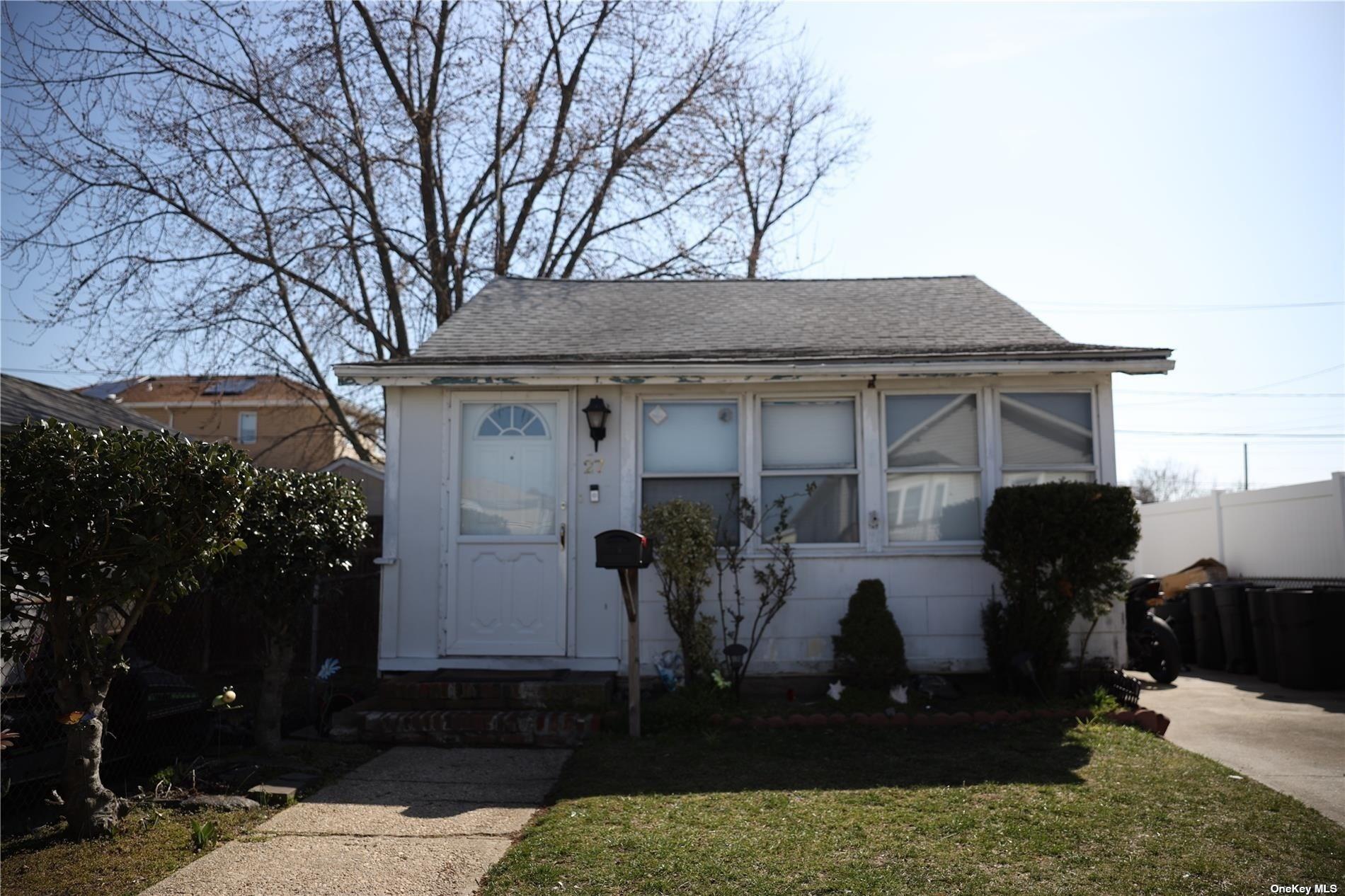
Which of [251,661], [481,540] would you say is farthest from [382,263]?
[481,540]

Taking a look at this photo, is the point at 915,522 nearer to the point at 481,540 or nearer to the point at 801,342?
the point at 801,342

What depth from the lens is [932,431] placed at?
26.8 feet

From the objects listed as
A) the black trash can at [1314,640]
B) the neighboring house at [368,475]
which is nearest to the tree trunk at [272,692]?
the neighboring house at [368,475]

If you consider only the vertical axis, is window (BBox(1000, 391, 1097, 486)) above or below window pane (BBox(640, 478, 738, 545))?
above

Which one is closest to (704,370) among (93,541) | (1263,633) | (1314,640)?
(93,541)

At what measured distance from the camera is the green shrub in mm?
7363

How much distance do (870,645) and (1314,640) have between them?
476 cm

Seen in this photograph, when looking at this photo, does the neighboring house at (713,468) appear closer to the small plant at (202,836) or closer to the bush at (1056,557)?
the bush at (1056,557)

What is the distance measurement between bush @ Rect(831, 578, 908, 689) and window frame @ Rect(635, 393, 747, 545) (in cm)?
116

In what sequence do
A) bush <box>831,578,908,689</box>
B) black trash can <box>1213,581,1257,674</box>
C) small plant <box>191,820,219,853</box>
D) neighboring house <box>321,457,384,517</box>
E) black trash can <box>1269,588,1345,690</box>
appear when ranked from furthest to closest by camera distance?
neighboring house <box>321,457,384,517</box>
black trash can <box>1213,581,1257,674</box>
black trash can <box>1269,588,1345,690</box>
bush <box>831,578,908,689</box>
small plant <box>191,820,219,853</box>

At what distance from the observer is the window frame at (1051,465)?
8.09 m

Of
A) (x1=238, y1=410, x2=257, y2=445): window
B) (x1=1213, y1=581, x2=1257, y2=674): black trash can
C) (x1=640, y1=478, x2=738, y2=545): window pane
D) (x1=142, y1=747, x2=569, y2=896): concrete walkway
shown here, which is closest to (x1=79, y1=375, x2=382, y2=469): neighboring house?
(x1=238, y1=410, x2=257, y2=445): window

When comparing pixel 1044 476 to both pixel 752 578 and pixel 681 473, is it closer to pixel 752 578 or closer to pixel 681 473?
pixel 752 578

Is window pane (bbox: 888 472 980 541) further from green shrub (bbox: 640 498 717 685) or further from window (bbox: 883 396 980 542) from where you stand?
green shrub (bbox: 640 498 717 685)
